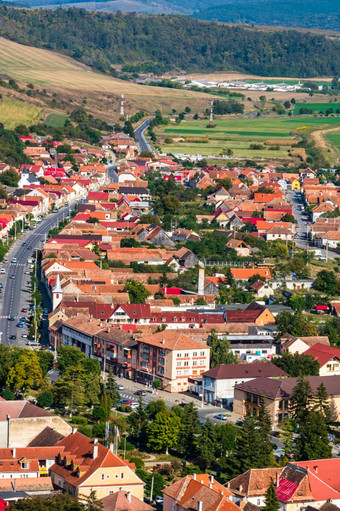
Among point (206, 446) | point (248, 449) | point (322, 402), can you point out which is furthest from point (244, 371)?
point (248, 449)

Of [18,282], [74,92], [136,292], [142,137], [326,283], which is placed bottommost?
[18,282]

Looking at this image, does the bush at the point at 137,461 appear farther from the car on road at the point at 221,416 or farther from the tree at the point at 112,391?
the car on road at the point at 221,416

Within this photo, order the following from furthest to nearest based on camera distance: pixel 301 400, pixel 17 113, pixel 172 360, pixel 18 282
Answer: pixel 17 113 < pixel 18 282 < pixel 172 360 < pixel 301 400

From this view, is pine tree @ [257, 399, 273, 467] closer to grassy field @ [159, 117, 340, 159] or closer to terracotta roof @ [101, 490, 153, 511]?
terracotta roof @ [101, 490, 153, 511]

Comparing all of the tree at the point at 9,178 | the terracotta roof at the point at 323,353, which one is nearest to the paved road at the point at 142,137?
the tree at the point at 9,178

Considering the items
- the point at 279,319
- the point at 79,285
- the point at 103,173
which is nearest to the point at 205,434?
the point at 279,319

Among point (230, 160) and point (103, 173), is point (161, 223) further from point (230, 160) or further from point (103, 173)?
point (230, 160)

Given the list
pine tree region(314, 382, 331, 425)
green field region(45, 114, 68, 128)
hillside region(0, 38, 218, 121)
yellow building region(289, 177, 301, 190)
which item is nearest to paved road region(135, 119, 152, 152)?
hillside region(0, 38, 218, 121)

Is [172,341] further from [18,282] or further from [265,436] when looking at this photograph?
[18,282]
